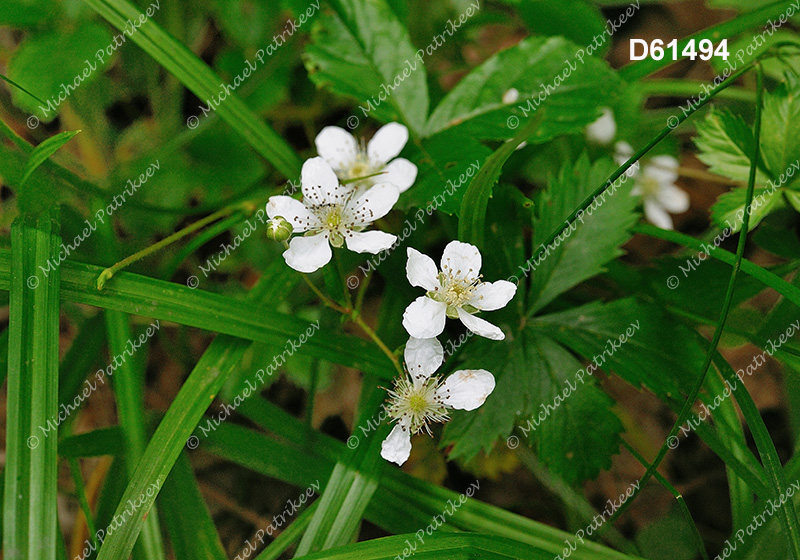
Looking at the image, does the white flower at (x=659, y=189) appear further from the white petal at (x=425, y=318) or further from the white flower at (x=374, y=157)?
the white petal at (x=425, y=318)

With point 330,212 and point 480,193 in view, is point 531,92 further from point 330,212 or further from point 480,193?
point 330,212

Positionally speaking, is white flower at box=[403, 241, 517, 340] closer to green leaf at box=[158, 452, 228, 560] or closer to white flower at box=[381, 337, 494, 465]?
white flower at box=[381, 337, 494, 465]

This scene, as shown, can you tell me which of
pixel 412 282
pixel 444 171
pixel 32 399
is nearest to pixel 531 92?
pixel 444 171

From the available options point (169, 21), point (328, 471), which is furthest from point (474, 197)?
point (169, 21)

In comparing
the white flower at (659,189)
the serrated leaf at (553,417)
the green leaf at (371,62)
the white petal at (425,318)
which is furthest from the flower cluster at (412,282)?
the white flower at (659,189)

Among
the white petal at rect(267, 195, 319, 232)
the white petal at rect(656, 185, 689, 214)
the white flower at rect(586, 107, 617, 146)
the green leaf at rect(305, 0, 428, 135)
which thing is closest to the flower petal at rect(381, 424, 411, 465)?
the white petal at rect(267, 195, 319, 232)

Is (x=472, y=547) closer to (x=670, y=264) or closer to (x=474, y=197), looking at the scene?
(x=474, y=197)
